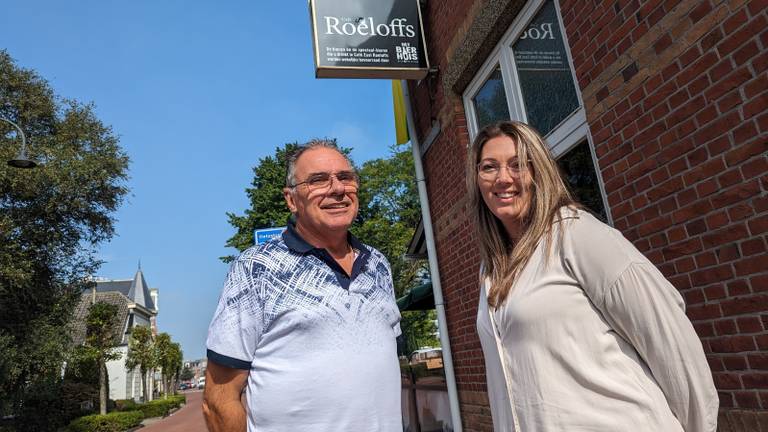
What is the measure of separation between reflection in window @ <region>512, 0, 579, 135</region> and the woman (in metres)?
2.61

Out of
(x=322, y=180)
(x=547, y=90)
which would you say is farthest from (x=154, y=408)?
(x=322, y=180)

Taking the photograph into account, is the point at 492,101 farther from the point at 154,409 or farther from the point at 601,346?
the point at 154,409

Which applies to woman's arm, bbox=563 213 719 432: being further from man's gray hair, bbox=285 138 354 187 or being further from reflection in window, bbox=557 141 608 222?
reflection in window, bbox=557 141 608 222

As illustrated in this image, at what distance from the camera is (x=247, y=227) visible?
2625 cm

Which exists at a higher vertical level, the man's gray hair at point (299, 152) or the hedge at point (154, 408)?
the man's gray hair at point (299, 152)

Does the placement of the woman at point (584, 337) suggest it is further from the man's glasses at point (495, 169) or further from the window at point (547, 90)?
the window at point (547, 90)

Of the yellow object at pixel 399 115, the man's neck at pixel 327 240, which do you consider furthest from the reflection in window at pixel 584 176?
the yellow object at pixel 399 115

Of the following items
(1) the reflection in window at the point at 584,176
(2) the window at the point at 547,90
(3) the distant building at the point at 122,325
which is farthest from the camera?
(3) the distant building at the point at 122,325

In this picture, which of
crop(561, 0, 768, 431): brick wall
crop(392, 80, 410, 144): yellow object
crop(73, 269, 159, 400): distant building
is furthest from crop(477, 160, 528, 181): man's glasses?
crop(73, 269, 159, 400): distant building

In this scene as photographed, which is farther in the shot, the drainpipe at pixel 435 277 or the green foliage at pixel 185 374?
the green foliage at pixel 185 374

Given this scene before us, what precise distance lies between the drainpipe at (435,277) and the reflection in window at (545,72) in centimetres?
222

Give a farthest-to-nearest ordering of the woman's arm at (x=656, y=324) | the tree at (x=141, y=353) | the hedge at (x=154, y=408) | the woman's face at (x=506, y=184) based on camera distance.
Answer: the tree at (x=141, y=353)
the hedge at (x=154, y=408)
the woman's face at (x=506, y=184)
the woman's arm at (x=656, y=324)

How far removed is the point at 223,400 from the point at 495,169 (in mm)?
1327

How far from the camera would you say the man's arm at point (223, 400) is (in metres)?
1.93
